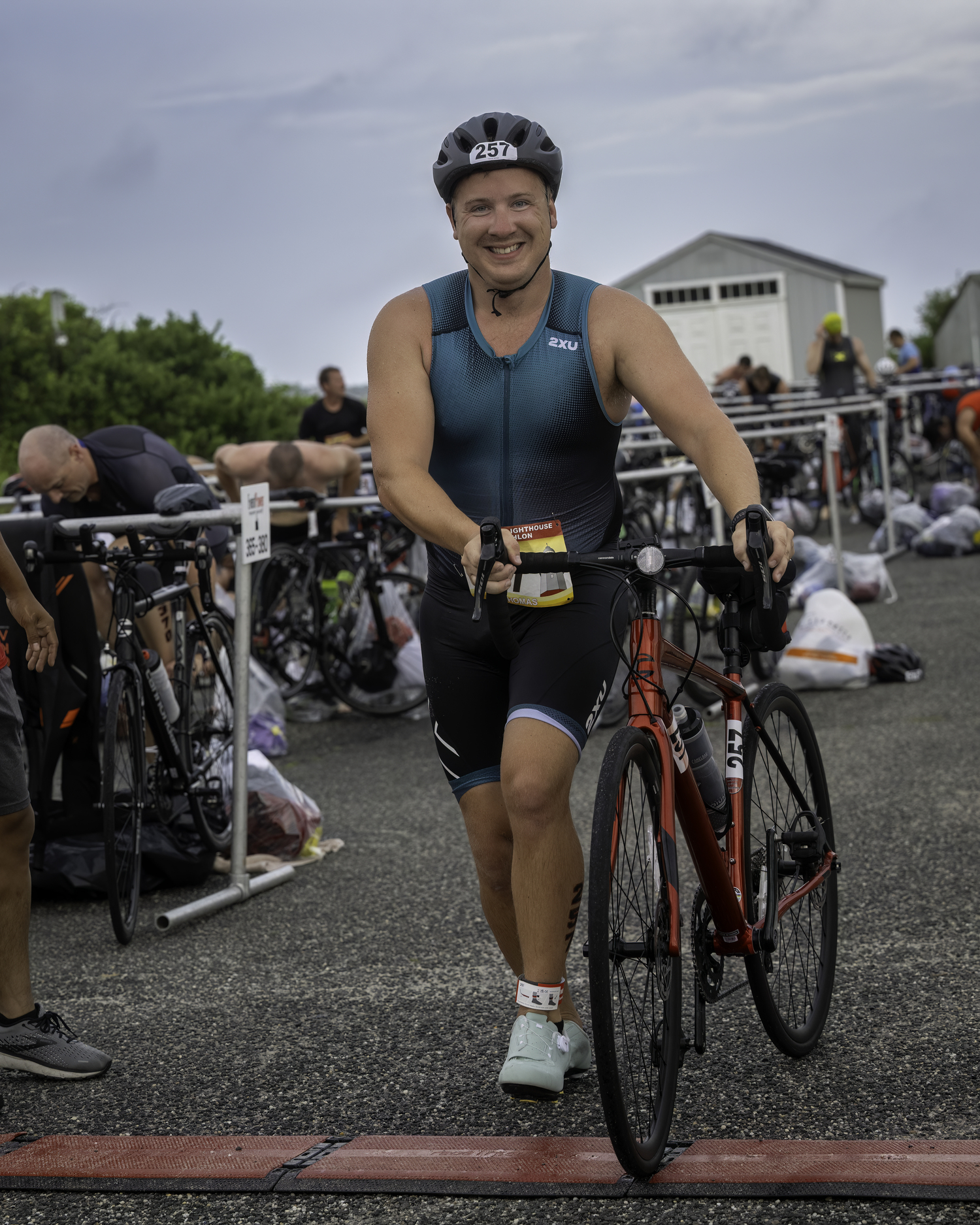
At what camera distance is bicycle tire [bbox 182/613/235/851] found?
18.9ft

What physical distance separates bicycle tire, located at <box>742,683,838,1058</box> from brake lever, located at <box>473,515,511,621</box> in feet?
2.84

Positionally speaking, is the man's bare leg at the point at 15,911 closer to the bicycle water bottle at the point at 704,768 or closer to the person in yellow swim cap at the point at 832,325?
the bicycle water bottle at the point at 704,768

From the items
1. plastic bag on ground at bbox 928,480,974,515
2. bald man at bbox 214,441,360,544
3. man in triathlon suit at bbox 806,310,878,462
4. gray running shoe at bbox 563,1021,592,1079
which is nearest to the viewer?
gray running shoe at bbox 563,1021,592,1079

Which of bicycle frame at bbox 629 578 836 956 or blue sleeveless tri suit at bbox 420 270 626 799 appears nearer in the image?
bicycle frame at bbox 629 578 836 956

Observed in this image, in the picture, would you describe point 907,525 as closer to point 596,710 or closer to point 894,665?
point 894,665

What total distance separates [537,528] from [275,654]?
20.8ft

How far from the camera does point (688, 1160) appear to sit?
2.97 metres

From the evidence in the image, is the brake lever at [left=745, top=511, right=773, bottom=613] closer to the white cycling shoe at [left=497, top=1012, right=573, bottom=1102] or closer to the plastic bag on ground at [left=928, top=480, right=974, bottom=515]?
the white cycling shoe at [left=497, top=1012, right=573, bottom=1102]

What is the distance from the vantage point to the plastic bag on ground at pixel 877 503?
1712 centimetres

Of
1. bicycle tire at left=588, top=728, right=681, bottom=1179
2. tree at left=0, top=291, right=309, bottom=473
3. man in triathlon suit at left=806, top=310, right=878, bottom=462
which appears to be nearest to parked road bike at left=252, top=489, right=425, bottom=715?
bicycle tire at left=588, top=728, right=681, bottom=1179

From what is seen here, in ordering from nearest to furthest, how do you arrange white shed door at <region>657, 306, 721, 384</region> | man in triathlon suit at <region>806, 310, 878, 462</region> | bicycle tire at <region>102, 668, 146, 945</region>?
bicycle tire at <region>102, 668, 146, 945</region>, man in triathlon suit at <region>806, 310, 878, 462</region>, white shed door at <region>657, 306, 721, 384</region>

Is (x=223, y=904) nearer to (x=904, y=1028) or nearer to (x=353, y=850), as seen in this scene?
(x=353, y=850)

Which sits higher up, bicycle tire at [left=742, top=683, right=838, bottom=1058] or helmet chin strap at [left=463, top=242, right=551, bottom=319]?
helmet chin strap at [left=463, top=242, right=551, bottom=319]

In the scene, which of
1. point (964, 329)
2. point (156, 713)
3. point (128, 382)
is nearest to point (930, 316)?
point (964, 329)
